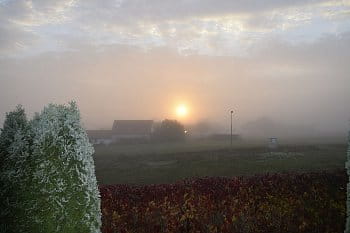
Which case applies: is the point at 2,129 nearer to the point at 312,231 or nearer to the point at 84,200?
the point at 84,200

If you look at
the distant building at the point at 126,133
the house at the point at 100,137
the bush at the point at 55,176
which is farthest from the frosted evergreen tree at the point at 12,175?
the house at the point at 100,137

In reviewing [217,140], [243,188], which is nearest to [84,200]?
[243,188]

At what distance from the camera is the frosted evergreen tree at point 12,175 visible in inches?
332

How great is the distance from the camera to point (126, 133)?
343ft

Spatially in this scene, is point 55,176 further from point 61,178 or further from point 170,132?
point 170,132

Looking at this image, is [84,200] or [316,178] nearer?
[84,200]

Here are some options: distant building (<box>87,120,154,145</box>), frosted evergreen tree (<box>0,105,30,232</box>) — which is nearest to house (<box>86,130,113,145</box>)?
distant building (<box>87,120,154,145</box>)

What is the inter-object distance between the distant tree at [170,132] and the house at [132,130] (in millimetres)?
5087

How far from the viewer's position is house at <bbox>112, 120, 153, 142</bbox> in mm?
101688

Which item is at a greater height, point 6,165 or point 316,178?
point 6,165

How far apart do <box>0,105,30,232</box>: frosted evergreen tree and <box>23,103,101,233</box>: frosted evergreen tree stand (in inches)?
9.0

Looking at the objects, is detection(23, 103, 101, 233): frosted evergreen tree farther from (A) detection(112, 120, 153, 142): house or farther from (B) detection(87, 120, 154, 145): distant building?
(A) detection(112, 120, 153, 142): house

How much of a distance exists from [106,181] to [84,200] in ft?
89.5

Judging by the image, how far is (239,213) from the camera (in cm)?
1459
